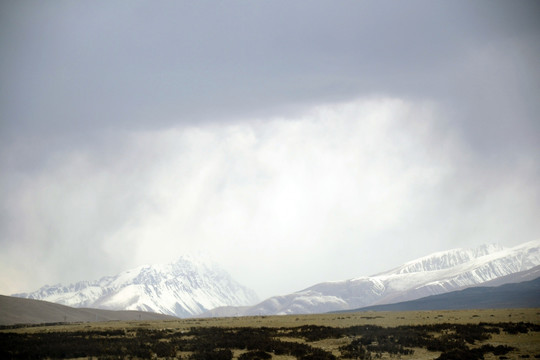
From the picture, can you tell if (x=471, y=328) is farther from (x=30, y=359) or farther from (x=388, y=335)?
(x=30, y=359)

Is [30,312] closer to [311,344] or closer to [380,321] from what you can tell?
[380,321]

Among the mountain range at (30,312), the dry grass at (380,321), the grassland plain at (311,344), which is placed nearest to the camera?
the grassland plain at (311,344)

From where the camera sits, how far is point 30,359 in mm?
45312

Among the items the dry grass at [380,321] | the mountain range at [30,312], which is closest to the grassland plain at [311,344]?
the dry grass at [380,321]

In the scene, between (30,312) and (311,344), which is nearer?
(311,344)

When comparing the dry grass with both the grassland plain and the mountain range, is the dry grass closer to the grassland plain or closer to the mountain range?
the grassland plain

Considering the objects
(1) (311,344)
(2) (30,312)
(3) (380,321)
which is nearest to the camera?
(1) (311,344)

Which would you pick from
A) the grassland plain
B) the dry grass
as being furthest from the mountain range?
the grassland plain

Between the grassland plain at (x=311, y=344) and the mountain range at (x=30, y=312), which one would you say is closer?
the grassland plain at (x=311, y=344)

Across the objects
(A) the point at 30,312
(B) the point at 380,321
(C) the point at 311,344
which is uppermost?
(A) the point at 30,312

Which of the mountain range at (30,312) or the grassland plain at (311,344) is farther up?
the mountain range at (30,312)

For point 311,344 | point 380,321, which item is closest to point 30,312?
point 380,321

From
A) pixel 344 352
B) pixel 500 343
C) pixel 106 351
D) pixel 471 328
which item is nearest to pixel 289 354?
pixel 344 352

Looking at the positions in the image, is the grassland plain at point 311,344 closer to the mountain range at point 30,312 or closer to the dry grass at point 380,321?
the dry grass at point 380,321
